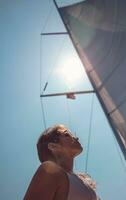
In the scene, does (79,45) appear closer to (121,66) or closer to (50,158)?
(121,66)

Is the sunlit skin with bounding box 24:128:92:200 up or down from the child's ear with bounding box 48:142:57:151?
down

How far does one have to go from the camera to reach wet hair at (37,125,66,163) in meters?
1.62

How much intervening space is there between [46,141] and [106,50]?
11.0 ft

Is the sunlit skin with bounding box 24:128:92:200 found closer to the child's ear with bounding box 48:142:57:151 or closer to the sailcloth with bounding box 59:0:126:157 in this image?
the child's ear with bounding box 48:142:57:151

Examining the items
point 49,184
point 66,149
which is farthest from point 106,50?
point 49,184

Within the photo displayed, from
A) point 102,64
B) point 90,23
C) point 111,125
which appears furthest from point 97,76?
point 90,23

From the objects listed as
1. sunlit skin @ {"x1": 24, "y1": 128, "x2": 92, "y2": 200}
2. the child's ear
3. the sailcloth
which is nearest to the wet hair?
the child's ear

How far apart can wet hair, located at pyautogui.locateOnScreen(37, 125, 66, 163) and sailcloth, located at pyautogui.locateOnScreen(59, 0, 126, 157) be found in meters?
1.81

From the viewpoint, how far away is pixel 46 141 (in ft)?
5.39

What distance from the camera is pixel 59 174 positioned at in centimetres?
135

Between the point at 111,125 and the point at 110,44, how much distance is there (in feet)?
4.09

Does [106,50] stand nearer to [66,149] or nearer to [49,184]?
[66,149]

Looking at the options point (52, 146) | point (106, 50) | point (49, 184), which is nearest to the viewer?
point (49, 184)

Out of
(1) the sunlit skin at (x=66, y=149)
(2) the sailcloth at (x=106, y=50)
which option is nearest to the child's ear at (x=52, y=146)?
(1) the sunlit skin at (x=66, y=149)
